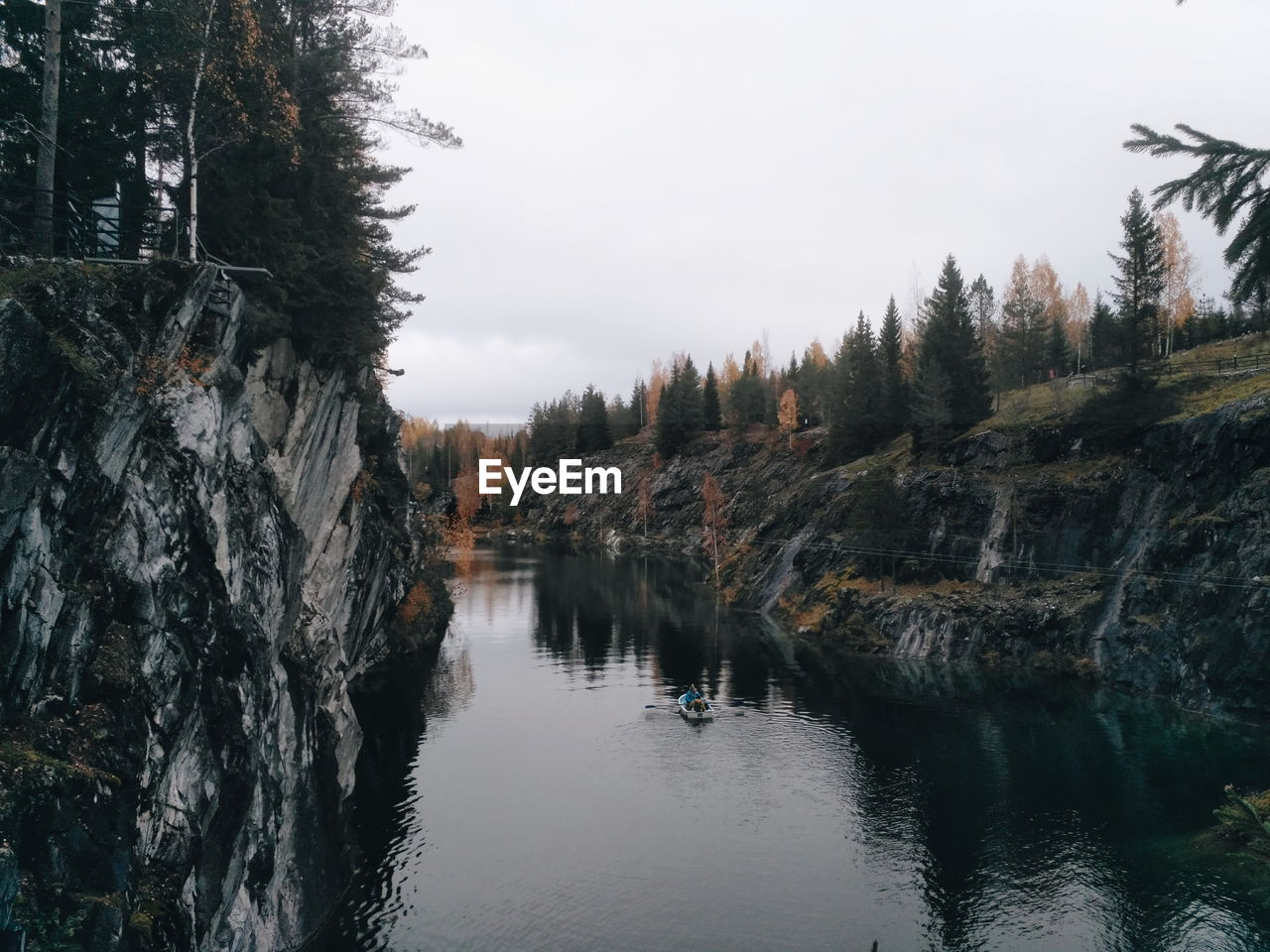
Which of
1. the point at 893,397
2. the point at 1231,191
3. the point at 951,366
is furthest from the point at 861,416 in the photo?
the point at 1231,191

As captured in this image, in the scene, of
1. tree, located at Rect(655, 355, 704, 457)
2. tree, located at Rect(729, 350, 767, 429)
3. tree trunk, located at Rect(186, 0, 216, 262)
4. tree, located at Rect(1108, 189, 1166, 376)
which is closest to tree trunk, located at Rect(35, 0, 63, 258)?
tree trunk, located at Rect(186, 0, 216, 262)

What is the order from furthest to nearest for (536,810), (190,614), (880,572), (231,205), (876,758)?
(880,572)
(876,758)
(536,810)
(231,205)
(190,614)

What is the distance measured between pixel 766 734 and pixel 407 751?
2166cm

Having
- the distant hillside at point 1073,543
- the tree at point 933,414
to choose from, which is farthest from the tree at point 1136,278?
the tree at point 933,414

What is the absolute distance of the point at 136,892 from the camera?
63.0ft

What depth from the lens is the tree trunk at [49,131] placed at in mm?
24906

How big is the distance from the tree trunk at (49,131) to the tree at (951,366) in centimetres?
7746

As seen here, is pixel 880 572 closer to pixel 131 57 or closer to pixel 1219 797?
pixel 1219 797

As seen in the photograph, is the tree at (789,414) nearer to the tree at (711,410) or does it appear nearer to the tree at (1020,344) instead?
the tree at (711,410)

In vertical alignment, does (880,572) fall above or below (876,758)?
above

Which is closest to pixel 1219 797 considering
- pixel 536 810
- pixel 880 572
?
pixel 536 810

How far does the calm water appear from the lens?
3180 centimetres

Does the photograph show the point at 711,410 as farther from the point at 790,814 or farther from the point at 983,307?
the point at 790,814

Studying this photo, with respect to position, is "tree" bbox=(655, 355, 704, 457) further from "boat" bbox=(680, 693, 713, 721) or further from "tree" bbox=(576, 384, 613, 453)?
"boat" bbox=(680, 693, 713, 721)
